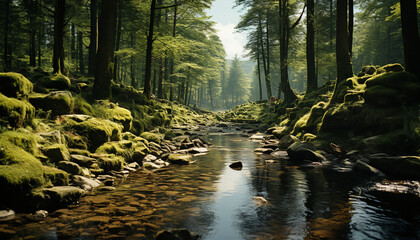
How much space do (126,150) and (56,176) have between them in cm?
283

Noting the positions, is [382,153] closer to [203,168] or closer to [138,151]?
[203,168]

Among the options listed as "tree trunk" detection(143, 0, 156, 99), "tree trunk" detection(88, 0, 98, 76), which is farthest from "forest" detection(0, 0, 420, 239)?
"tree trunk" detection(143, 0, 156, 99)

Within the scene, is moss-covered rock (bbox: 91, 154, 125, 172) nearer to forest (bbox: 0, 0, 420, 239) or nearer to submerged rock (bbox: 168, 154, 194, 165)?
forest (bbox: 0, 0, 420, 239)

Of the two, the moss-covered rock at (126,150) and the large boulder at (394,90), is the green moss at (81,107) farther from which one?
the large boulder at (394,90)

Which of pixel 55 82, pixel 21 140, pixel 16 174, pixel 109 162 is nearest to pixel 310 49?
pixel 55 82

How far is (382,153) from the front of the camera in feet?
24.8

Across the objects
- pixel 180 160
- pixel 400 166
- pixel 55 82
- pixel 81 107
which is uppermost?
pixel 55 82

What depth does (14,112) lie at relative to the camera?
5246mm

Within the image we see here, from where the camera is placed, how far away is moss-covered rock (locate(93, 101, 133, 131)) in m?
8.97

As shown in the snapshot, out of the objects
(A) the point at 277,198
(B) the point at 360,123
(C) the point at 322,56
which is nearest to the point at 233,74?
(C) the point at 322,56

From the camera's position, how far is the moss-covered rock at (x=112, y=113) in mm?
8970

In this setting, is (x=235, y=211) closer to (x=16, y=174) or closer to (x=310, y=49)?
(x=16, y=174)

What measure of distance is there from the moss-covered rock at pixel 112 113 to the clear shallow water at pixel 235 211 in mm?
3302

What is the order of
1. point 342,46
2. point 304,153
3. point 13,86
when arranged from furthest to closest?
point 342,46 < point 304,153 < point 13,86
